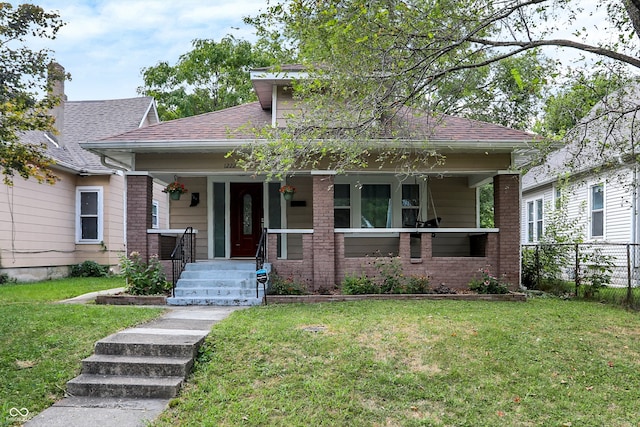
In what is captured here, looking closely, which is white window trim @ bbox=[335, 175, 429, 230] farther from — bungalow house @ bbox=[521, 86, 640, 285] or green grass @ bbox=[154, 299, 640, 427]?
green grass @ bbox=[154, 299, 640, 427]

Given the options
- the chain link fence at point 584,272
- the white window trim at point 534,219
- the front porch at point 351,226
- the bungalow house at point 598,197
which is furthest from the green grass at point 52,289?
the white window trim at point 534,219

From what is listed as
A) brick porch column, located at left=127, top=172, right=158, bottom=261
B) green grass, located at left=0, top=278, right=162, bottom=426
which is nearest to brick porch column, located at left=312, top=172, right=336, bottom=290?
green grass, located at left=0, top=278, right=162, bottom=426

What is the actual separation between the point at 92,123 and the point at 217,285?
11844mm

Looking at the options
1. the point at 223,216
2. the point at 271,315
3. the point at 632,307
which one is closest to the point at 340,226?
the point at 223,216

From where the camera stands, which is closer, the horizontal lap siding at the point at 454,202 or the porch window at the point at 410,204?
the porch window at the point at 410,204

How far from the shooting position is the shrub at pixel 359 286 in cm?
968

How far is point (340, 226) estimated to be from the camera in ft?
39.6

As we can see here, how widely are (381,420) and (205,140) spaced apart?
6875mm

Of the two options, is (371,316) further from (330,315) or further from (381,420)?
(381,420)

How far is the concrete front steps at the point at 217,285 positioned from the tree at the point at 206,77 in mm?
14816

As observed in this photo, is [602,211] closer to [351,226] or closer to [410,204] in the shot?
[410,204]

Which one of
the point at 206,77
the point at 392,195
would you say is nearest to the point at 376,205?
the point at 392,195

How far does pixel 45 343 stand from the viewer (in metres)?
6.11

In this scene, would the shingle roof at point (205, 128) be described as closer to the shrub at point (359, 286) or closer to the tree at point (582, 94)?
the shrub at point (359, 286)
